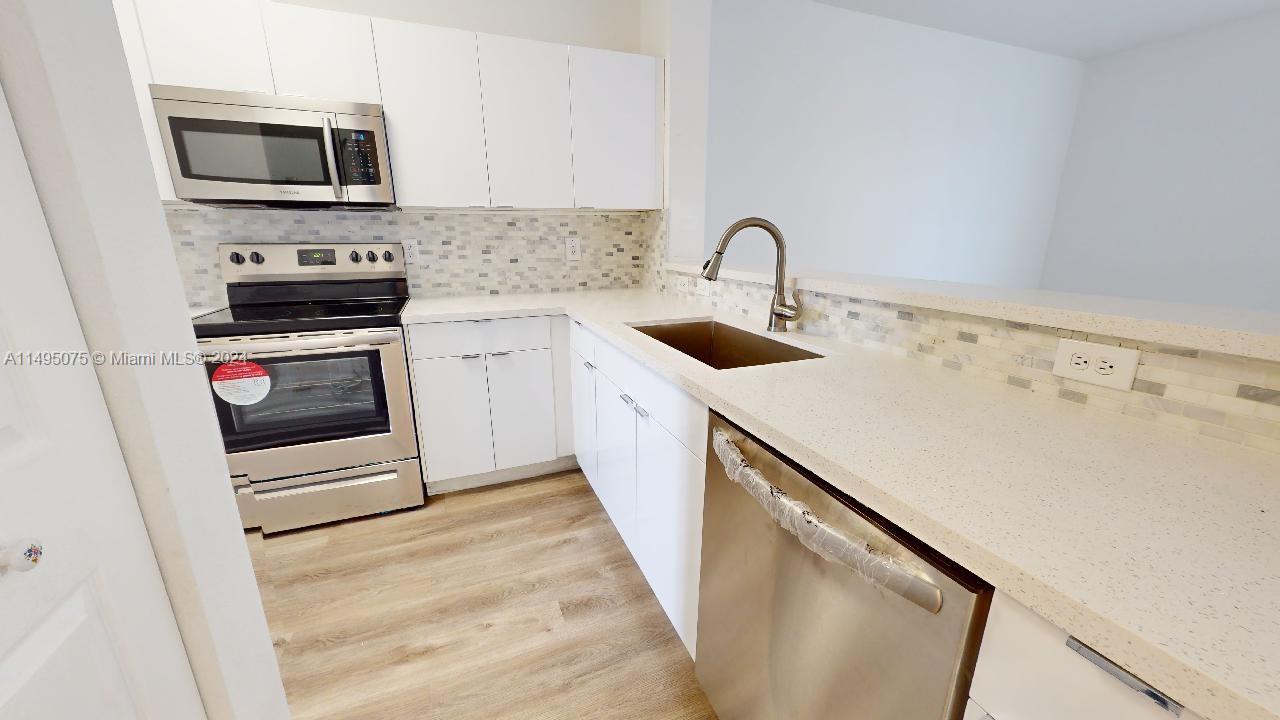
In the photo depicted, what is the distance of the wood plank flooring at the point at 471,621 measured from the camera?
1243 mm

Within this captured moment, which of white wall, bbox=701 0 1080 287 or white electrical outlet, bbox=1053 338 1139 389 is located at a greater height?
white wall, bbox=701 0 1080 287

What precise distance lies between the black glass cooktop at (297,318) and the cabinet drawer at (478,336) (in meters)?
0.14

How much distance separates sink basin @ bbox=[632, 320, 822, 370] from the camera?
60.8 inches

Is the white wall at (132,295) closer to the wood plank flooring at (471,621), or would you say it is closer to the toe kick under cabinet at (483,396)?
the wood plank flooring at (471,621)

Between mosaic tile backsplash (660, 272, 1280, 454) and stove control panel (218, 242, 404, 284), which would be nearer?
mosaic tile backsplash (660, 272, 1280, 454)

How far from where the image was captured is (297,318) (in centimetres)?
176

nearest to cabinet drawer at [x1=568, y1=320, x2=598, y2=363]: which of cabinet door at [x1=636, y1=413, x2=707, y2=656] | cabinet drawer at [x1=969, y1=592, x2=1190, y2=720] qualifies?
cabinet door at [x1=636, y1=413, x2=707, y2=656]

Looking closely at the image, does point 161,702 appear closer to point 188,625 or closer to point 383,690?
point 188,625

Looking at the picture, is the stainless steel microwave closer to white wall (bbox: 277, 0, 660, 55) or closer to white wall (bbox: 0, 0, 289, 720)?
white wall (bbox: 277, 0, 660, 55)

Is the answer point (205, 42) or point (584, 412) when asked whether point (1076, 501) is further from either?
point (205, 42)

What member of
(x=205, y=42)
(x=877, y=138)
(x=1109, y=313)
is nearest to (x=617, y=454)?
(x=1109, y=313)

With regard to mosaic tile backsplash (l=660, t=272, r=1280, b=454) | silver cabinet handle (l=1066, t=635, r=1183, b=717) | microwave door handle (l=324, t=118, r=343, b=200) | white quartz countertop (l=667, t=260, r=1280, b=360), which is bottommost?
silver cabinet handle (l=1066, t=635, r=1183, b=717)

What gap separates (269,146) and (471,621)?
188 centimetres

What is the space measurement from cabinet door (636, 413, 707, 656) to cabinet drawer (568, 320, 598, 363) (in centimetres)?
52
